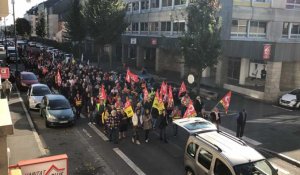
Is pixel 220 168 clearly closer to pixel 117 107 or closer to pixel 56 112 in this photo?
pixel 117 107

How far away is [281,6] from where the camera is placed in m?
34.3

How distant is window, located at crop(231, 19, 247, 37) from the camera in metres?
32.2

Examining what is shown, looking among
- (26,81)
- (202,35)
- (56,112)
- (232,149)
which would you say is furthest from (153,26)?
(232,149)

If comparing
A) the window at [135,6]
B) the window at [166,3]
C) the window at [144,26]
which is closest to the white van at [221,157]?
the window at [166,3]

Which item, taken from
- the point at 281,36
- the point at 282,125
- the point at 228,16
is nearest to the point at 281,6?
the point at 281,36

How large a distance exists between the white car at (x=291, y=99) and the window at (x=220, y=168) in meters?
16.4

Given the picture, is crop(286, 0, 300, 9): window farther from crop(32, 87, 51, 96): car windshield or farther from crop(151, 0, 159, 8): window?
crop(32, 87, 51, 96): car windshield

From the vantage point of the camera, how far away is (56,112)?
699 inches

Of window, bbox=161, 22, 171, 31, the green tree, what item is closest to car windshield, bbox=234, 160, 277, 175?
window, bbox=161, 22, 171, 31

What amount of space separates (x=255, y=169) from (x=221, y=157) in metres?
0.99

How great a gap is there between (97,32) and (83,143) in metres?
27.2

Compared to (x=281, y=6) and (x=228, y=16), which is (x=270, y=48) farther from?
(x=281, y=6)

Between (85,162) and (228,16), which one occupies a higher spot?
(228,16)

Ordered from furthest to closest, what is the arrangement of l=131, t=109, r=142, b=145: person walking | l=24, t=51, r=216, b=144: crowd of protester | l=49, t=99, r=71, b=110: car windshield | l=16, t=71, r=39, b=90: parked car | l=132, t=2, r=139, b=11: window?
l=132, t=2, r=139, b=11: window, l=16, t=71, r=39, b=90: parked car, l=49, t=99, r=71, b=110: car windshield, l=24, t=51, r=216, b=144: crowd of protester, l=131, t=109, r=142, b=145: person walking
